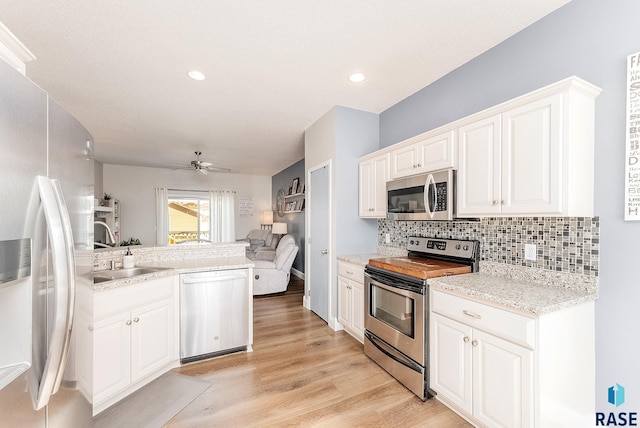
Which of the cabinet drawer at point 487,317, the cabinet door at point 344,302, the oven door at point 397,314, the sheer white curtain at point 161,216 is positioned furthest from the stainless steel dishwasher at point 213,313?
the sheer white curtain at point 161,216

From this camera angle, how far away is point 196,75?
2.55 m

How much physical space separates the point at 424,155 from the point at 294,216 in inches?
178

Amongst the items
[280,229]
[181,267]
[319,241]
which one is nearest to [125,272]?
[181,267]

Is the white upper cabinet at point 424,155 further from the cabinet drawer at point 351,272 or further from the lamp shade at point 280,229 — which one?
the lamp shade at point 280,229

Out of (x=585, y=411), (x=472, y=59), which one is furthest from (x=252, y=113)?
(x=585, y=411)

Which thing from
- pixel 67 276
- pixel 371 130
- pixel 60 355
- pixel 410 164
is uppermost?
pixel 371 130

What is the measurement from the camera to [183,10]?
1754 millimetres

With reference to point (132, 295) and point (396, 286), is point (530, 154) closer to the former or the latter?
point (396, 286)

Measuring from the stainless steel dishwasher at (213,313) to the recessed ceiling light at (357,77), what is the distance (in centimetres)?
212

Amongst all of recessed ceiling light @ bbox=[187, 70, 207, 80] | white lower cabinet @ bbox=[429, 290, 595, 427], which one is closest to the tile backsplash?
white lower cabinet @ bbox=[429, 290, 595, 427]

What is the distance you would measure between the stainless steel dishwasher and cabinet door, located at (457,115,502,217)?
6.82 ft

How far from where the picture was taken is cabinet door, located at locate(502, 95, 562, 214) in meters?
1.53

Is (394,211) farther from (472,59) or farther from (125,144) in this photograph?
(125,144)

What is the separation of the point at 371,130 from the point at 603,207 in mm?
2381
